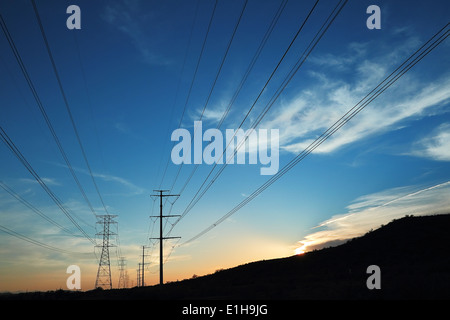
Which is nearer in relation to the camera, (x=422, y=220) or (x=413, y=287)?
(x=413, y=287)
